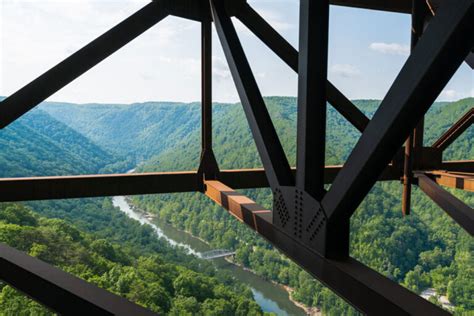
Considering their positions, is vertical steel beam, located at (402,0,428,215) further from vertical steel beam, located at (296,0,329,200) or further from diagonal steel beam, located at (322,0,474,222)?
diagonal steel beam, located at (322,0,474,222)

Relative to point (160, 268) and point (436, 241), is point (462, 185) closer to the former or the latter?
point (160, 268)

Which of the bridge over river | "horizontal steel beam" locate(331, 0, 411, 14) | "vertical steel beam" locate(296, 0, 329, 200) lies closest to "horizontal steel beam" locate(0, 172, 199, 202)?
"vertical steel beam" locate(296, 0, 329, 200)

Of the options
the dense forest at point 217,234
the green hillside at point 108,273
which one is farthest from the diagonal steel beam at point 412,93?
the dense forest at point 217,234

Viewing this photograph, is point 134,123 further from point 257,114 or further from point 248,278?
point 257,114

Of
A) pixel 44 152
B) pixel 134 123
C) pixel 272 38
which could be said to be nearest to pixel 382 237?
pixel 44 152

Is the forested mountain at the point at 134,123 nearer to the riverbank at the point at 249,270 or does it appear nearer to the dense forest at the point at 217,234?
the dense forest at the point at 217,234

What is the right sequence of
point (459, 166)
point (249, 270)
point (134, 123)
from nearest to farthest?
point (459, 166) → point (249, 270) → point (134, 123)
